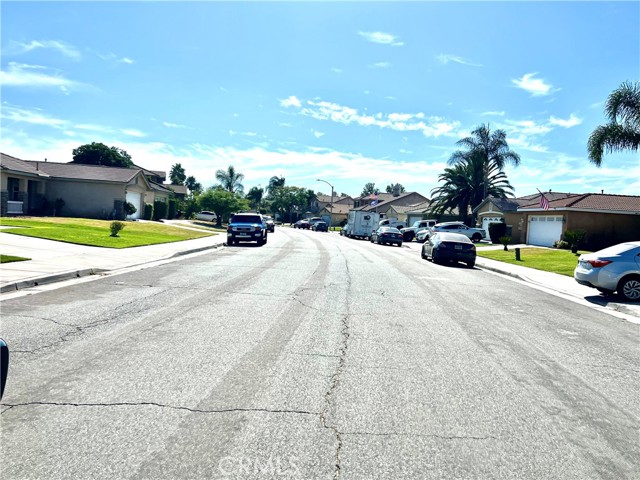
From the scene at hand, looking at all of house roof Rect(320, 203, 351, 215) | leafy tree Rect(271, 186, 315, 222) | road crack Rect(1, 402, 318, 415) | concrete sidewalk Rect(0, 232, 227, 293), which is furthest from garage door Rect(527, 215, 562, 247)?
leafy tree Rect(271, 186, 315, 222)

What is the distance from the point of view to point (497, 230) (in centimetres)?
3816

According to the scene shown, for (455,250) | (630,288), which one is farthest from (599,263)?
(455,250)

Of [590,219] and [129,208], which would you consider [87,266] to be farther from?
[129,208]

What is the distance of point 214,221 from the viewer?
63312mm

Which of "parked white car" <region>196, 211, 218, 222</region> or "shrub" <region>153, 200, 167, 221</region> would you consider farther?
"parked white car" <region>196, 211, 218, 222</region>

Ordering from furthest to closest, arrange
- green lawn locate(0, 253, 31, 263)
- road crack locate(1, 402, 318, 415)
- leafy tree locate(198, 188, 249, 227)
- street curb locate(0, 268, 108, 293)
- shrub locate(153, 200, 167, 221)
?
leafy tree locate(198, 188, 249, 227) < shrub locate(153, 200, 167, 221) < green lawn locate(0, 253, 31, 263) < street curb locate(0, 268, 108, 293) < road crack locate(1, 402, 318, 415)

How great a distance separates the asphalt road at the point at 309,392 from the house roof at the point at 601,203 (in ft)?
82.5

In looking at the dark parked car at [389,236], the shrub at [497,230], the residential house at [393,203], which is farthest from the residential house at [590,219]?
the residential house at [393,203]

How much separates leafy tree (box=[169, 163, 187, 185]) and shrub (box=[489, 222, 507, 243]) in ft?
336

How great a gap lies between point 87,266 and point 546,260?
2043cm

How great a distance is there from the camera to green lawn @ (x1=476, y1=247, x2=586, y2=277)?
64.2 feet

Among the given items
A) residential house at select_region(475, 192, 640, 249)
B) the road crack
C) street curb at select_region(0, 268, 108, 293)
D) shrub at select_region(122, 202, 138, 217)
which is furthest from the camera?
shrub at select_region(122, 202, 138, 217)

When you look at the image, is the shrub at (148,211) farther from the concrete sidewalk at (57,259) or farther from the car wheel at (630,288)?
the car wheel at (630,288)

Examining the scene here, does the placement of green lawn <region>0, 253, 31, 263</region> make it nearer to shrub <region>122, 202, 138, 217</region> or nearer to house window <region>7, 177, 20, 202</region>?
house window <region>7, 177, 20, 202</region>
